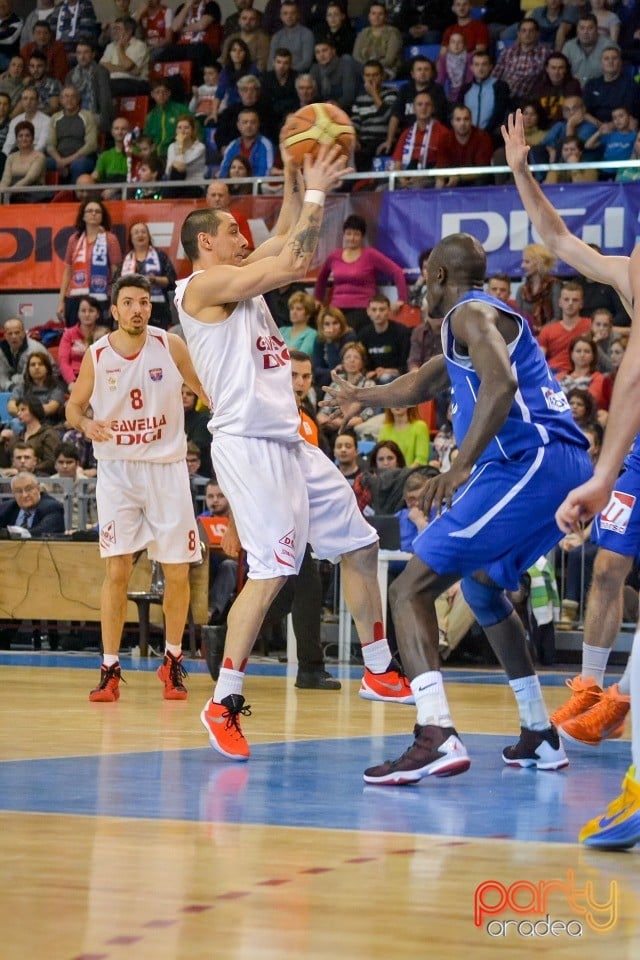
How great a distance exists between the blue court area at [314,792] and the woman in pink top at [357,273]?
9646 mm

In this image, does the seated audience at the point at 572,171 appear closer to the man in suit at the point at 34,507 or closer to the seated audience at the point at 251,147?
the seated audience at the point at 251,147

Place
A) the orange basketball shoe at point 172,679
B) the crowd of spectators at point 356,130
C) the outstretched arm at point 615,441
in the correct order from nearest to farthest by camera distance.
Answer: the outstretched arm at point 615,441 → the orange basketball shoe at point 172,679 → the crowd of spectators at point 356,130

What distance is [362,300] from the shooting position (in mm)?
15766

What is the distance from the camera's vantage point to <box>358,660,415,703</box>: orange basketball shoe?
7.07 m

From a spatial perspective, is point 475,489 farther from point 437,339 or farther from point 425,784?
point 437,339

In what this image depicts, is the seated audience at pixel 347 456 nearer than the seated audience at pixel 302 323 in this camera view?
Yes

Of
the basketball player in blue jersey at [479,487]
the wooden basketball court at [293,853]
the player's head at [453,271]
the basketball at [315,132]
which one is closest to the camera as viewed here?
the wooden basketball court at [293,853]

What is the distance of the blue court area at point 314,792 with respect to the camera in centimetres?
448

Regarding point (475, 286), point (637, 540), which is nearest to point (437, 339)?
point (637, 540)

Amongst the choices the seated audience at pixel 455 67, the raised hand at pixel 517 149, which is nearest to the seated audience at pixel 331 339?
the seated audience at pixel 455 67

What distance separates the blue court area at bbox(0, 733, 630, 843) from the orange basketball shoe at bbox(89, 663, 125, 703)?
2382mm

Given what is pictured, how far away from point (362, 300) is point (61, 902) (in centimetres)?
1284

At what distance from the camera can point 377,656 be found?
7098mm

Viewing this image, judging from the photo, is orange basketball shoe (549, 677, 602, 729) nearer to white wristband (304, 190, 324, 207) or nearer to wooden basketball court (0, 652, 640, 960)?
wooden basketball court (0, 652, 640, 960)
